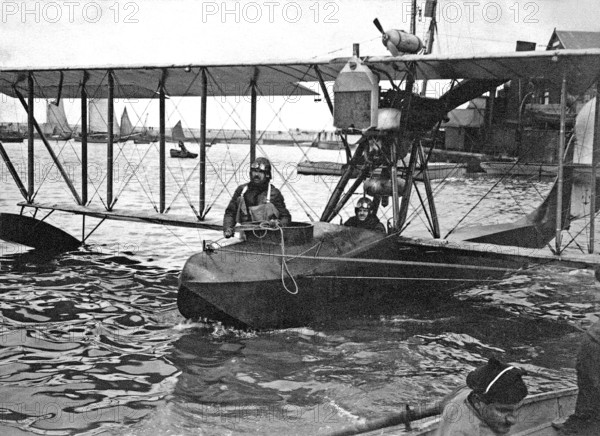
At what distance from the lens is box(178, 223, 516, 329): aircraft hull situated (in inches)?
297

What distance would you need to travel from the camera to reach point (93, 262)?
542 inches

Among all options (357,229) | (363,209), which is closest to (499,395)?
(357,229)

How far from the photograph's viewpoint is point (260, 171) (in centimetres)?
894

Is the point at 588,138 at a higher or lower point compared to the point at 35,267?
higher

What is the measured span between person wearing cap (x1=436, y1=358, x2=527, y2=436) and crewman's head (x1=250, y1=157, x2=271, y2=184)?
5.93 meters

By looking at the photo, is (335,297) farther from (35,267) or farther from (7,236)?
(7,236)

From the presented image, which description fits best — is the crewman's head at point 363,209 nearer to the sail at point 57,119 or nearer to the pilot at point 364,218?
the pilot at point 364,218

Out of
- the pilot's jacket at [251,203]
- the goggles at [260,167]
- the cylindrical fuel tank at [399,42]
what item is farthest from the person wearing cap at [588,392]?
the cylindrical fuel tank at [399,42]

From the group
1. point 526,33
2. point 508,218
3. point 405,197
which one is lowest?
point 508,218

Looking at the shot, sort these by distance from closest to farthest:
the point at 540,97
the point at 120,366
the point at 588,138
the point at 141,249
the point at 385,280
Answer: the point at 120,366 → the point at 385,280 → the point at 588,138 → the point at 141,249 → the point at 540,97

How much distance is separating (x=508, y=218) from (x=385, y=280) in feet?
64.0

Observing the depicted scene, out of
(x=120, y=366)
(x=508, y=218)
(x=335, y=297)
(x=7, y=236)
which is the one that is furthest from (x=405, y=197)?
(x=508, y=218)

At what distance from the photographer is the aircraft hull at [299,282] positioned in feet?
24.8

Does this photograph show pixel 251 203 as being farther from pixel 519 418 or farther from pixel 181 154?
pixel 181 154
